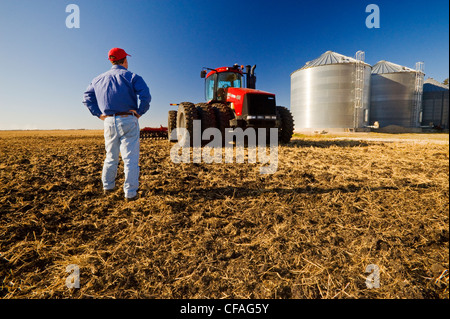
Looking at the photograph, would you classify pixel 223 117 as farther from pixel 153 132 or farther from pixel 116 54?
pixel 153 132

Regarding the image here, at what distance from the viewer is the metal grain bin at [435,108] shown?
2398 centimetres

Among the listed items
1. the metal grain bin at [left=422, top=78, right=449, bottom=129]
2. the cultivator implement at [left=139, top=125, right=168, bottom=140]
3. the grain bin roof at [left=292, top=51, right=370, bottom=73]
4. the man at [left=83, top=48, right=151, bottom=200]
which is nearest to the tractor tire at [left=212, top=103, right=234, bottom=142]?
the man at [left=83, top=48, right=151, bottom=200]

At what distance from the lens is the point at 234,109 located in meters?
7.32

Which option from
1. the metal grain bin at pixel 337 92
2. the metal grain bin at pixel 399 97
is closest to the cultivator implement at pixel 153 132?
the metal grain bin at pixel 337 92

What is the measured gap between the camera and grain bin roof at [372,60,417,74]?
22.3m

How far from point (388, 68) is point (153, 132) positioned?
25.1 m

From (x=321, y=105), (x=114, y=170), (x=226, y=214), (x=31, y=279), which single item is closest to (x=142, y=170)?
(x=114, y=170)

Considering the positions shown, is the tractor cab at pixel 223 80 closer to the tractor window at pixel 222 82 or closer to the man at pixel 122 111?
the tractor window at pixel 222 82

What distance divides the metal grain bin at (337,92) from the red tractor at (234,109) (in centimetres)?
1389
